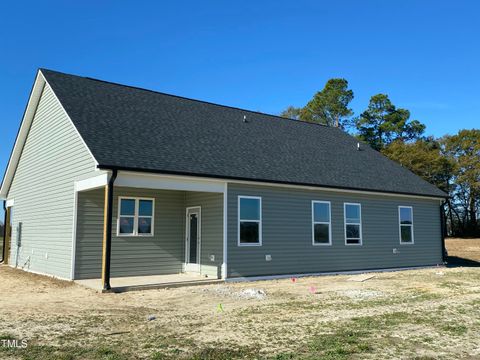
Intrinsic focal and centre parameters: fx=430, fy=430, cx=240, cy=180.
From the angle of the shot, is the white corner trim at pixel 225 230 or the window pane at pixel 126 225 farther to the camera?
the window pane at pixel 126 225

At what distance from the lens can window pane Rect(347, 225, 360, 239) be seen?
16.1 m

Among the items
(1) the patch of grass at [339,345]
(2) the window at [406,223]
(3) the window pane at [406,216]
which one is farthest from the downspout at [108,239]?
(3) the window pane at [406,216]

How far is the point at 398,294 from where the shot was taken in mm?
10633

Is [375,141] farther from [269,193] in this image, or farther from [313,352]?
[313,352]

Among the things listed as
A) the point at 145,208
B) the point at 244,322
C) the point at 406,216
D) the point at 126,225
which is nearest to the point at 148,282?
the point at 126,225

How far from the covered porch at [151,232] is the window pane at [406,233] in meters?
8.76

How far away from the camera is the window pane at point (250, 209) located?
44.3 feet

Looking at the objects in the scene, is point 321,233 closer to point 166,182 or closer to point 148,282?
point 166,182

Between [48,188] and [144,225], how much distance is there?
Result: 3962 millimetres

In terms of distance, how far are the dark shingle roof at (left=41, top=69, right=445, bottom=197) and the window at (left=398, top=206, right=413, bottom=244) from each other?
0.85m

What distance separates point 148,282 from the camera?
1195 cm

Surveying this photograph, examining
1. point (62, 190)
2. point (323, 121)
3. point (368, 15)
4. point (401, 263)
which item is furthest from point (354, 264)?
point (323, 121)

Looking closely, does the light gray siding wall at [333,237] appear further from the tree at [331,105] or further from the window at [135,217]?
the tree at [331,105]

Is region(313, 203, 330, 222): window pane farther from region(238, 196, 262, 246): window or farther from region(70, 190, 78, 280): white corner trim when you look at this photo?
region(70, 190, 78, 280): white corner trim
